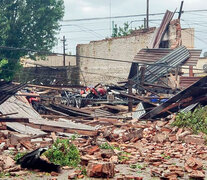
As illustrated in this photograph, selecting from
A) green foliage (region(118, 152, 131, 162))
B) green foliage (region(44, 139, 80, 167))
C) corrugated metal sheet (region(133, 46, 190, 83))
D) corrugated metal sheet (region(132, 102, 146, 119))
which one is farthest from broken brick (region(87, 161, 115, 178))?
corrugated metal sheet (region(133, 46, 190, 83))

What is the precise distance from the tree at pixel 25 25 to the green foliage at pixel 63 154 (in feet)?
61.4

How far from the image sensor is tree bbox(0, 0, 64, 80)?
26.5 m

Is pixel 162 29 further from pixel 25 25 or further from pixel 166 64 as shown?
pixel 25 25

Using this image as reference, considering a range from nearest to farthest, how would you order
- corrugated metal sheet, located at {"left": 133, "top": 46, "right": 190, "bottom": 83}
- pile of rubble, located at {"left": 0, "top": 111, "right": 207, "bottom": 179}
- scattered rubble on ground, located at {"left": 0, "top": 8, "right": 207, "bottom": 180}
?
pile of rubble, located at {"left": 0, "top": 111, "right": 207, "bottom": 179} < scattered rubble on ground, located at {"left": 0, "top": 8, "right": 207, "bottom": 180} < corrugated metal sheet, located at {"left": 133, "top": 46, "right": 190, "bottom": 83}

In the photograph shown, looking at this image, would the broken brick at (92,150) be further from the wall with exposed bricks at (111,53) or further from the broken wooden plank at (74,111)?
the wall with exposed bricks at (111,53)

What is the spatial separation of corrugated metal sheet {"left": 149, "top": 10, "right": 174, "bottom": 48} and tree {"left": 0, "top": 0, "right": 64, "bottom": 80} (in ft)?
28.1

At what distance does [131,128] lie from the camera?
13.7 meters

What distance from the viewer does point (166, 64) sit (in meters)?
20.4

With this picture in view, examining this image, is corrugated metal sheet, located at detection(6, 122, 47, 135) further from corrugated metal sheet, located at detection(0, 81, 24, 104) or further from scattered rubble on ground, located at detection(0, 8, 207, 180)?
corrugated metal sheet, located at detection(0, 81, 24, 104)

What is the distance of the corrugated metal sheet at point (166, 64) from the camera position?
20.1 meters

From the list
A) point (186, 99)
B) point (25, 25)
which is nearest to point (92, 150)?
point (186, 99)

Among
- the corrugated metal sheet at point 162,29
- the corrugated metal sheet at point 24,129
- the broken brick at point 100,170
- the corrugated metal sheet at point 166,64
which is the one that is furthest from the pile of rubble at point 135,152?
the corrugated metal sheet at point 162,29

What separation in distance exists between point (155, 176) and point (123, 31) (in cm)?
3508

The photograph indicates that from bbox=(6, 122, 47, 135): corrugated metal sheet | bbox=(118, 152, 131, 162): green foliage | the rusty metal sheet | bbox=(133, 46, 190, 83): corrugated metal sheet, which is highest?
bbox=(133, 46, 190, 83): corrugated metal sheet
